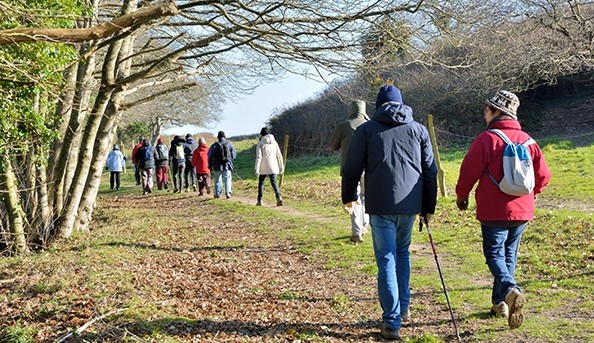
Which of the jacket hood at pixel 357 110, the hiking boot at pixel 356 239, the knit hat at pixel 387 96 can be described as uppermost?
the jacket hood at pixel 357 110

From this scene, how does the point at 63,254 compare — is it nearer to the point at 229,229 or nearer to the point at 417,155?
the point at 229,229

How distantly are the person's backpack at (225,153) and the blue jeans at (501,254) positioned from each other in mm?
12934

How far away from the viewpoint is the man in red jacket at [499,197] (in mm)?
5266

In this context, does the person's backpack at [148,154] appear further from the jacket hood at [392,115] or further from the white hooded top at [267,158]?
the jacket hood at [392,115]

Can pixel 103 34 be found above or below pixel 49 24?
below

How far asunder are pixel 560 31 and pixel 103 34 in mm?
15647

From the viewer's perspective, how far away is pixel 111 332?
5.93 m

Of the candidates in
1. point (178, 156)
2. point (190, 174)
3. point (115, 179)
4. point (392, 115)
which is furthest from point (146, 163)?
point (392, 115)

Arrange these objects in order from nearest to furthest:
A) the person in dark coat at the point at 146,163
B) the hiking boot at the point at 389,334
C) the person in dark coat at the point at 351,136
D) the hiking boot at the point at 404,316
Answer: the hiking boot at the point at 389,334, the hiking boot at the point at 404,316, the person in dark coat at the point at 351,136, the person in dark coat at the point at 146,163

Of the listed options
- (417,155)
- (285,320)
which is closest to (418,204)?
(417,155)

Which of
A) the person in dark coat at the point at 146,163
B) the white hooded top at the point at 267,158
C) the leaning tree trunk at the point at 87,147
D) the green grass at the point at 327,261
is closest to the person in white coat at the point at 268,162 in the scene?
the white hooded top at the point at 267,158

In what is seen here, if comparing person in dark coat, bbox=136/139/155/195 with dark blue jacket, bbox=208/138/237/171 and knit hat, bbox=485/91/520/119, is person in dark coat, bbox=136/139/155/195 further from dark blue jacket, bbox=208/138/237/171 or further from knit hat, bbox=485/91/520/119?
knit hat, bbox=485/91/520/119

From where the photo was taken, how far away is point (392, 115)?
17.2 ft

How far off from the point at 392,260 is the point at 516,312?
109 centimetres
